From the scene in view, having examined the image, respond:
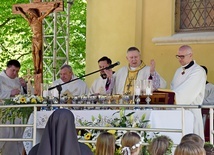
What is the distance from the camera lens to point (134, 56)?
409 inches

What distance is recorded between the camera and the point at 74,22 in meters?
21.8

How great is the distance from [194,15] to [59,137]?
9.16 m

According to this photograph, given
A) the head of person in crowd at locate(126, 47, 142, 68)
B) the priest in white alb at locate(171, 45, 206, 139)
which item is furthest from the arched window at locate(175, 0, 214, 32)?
the priest in white alb at locate(171, 45, 206, 139)

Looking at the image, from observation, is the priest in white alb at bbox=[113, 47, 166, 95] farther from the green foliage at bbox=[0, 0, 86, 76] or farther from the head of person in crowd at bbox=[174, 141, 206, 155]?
the green foliage at bbox=[0, 0, 86, 76]

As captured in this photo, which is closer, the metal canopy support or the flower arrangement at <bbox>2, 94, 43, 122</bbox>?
the flower arrangement at <bbox>2, 94, 43, 122</bbox>

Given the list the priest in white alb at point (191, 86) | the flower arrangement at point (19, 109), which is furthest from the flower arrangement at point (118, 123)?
the flower arrangement at point (19, 109)

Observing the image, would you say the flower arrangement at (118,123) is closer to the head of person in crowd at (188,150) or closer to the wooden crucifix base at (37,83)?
the wooden crucifix base at (37,83)

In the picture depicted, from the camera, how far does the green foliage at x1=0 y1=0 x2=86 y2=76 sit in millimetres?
21438

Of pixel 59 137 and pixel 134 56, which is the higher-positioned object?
pixel 134 56

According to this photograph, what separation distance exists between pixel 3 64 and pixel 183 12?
10097mm

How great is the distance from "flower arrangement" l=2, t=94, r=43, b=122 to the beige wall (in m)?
3.47

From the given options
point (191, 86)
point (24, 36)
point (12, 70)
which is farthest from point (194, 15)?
point (24, 36)

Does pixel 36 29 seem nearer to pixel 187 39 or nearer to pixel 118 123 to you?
pixel 187 39

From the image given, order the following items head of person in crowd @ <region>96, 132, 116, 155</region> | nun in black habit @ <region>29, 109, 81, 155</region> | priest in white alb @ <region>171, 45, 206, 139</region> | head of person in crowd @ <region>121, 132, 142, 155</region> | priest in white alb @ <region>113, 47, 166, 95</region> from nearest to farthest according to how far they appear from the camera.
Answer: nun in black habit @ <region>29, 109, 81, 155</region> < head of person in crowd @ <region>96, 132, 116, 155</region> < head of person in crowd @ <region>121, 132, 142, 155</region> < priest in white alb @ <region>171, 45, 206, 139</region> < priest in white alb @ <region>113, 47, 166, 95</region>
